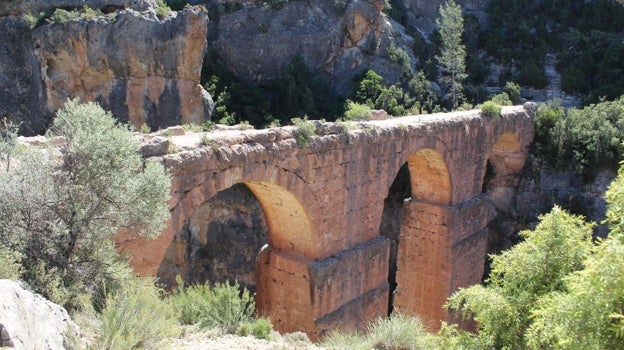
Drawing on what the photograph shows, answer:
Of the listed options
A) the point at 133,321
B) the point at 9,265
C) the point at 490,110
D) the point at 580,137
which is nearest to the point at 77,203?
the point at 9,265

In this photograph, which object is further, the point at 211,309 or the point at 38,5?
the point at 38,5

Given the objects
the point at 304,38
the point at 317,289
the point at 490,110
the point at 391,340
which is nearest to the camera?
the point at 391,340

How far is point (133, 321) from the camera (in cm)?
506

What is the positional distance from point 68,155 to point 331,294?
19.1 feet

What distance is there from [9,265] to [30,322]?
1.12 metres

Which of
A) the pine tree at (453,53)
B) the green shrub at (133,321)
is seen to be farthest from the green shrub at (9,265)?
the pine tree at (453,53)

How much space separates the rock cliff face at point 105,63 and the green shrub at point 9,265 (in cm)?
1612

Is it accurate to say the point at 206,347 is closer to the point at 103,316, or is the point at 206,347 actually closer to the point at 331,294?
the point at 103,316

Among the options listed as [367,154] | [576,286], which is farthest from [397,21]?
[576,286]

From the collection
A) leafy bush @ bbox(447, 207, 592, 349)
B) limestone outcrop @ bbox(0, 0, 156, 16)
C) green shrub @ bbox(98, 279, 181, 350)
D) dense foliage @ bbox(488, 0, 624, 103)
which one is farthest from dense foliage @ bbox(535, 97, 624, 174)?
green shrub @ bbox(98, 279, 181, 350)

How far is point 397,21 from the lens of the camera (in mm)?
38188

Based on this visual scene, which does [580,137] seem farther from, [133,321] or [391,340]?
[133,321]

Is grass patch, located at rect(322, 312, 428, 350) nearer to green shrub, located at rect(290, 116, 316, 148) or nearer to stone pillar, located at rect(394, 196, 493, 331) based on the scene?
green shrub, located at rect(290, 116, 316, 148)

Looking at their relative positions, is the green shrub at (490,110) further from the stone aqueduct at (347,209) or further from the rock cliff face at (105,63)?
the rock cliff face at (105,63)
